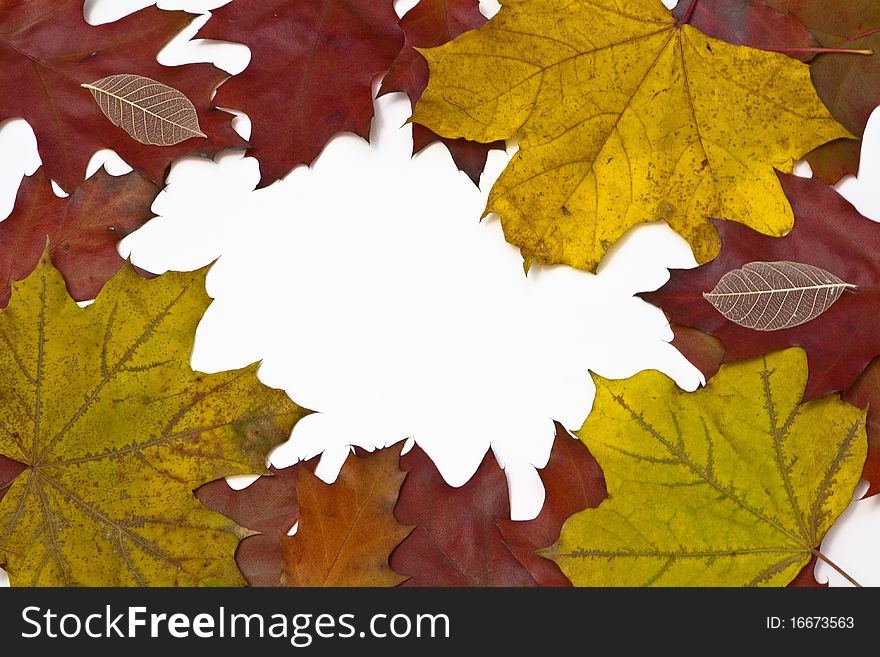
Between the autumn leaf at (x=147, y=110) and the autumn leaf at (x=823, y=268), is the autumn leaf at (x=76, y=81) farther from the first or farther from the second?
the autumn leaf at (x=823, y=268)

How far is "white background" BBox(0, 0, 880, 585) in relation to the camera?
0.98 m

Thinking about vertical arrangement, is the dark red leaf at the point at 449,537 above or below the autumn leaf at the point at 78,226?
below

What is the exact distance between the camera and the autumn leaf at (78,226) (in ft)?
3.22

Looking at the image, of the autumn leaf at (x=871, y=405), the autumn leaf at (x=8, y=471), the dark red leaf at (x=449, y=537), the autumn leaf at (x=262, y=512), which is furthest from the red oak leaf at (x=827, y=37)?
the autumn leaf at (x=8, y=471)

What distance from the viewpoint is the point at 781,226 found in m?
0.95

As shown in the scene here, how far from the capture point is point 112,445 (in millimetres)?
937

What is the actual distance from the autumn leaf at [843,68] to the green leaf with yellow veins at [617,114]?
0.04 m

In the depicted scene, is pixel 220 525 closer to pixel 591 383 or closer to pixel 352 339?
pixel 352 339

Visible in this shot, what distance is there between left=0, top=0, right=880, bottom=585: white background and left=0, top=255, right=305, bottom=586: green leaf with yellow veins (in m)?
0.07

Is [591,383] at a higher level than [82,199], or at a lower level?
lower

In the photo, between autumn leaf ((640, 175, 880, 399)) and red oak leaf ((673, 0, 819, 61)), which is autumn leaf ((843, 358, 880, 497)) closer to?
autumn leaf ((640, 175, 880, 399))
